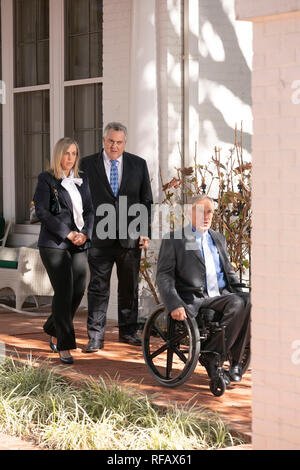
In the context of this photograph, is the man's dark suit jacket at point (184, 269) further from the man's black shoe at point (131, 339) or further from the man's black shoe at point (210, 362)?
the man's black shoe at point (131, 339)

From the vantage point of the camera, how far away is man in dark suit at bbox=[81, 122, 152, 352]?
299 inches

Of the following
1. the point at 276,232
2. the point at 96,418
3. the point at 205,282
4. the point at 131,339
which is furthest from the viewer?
the point at 131,339

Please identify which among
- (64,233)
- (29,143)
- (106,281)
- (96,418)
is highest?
(29,143)

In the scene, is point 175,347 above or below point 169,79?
below

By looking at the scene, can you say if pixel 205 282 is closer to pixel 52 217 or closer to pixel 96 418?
pixel 52 217

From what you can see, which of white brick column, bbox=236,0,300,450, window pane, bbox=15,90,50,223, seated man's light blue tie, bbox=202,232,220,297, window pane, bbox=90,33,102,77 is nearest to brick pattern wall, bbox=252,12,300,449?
white brick column, bbox=236,0,300,450

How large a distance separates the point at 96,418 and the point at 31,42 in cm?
661

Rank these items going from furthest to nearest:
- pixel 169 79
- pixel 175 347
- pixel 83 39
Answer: pixel 83 39
pixel 169 79
pixel 175 347

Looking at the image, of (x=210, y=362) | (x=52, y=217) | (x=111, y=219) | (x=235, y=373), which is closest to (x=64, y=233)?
(x=52, y=217)

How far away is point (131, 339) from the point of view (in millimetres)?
7895

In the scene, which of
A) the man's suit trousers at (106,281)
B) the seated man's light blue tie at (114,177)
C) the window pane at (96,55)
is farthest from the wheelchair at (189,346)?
the window pane at (96,55)

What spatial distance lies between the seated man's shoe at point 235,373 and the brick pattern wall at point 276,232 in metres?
2.02

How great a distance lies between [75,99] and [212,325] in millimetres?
4876

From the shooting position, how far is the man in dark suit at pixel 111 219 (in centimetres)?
759
